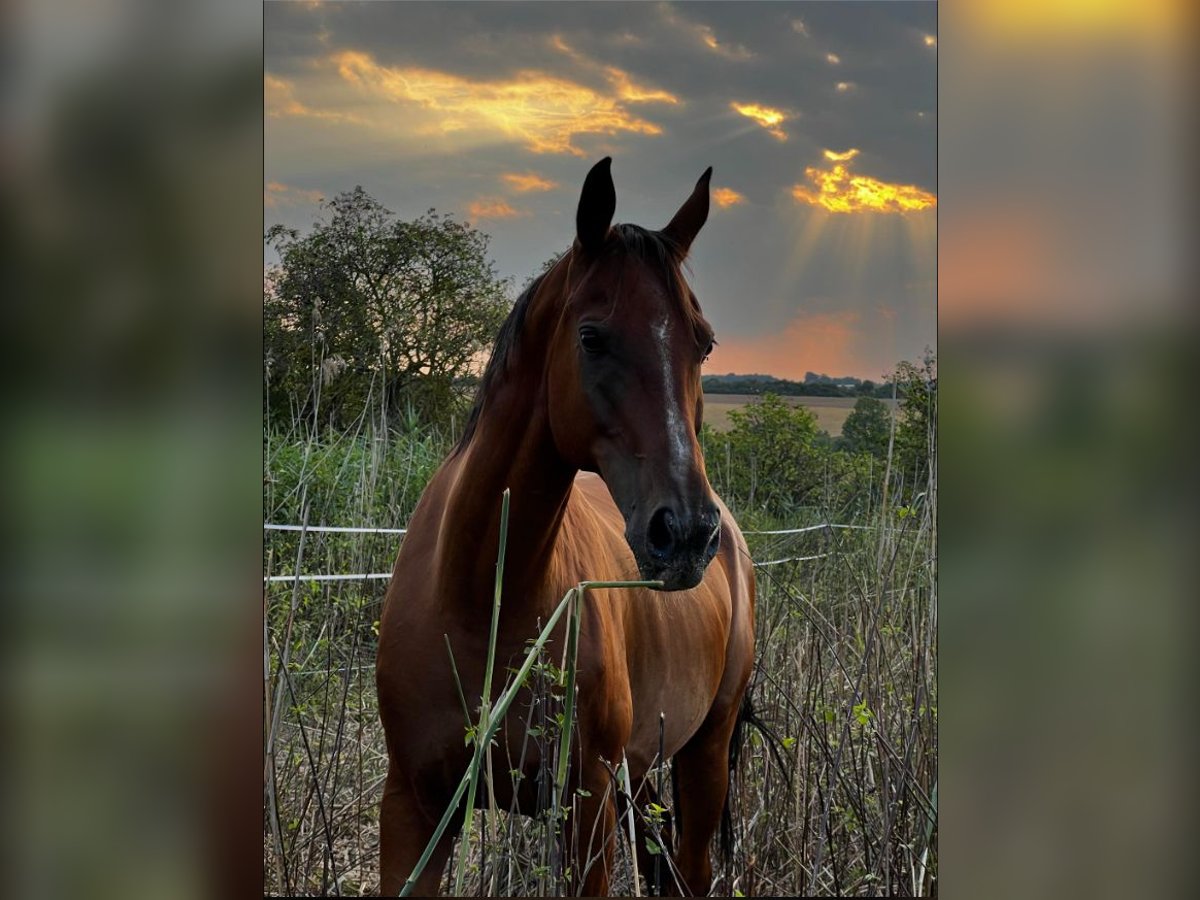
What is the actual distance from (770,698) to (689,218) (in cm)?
125

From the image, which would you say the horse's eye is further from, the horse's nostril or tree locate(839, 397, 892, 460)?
tree locate(839, 397, 892, 460)

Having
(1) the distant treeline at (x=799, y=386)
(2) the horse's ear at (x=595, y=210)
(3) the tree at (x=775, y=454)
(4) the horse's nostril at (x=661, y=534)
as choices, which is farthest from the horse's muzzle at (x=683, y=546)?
(3) the tree at (x=775, y=454)

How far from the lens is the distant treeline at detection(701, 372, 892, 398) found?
70.2 inches

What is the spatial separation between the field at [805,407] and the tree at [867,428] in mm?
17

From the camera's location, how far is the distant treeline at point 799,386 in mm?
1784

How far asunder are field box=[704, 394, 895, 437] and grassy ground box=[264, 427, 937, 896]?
0.21m

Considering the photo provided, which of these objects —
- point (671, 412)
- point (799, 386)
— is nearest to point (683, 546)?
point (671, 412)

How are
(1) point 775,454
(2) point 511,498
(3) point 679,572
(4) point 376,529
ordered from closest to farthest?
1. (3) point 679,572
2. (2) point 511,498
3. (4) point 376,529
4. (1) point 775,454

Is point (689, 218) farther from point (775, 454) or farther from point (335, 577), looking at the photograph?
point (335, 577)

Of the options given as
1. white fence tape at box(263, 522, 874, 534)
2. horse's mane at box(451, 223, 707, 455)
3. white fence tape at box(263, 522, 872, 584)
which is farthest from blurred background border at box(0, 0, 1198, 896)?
white fence tape at box(263, 522, 874, 534)

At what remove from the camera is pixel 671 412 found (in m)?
1.31
